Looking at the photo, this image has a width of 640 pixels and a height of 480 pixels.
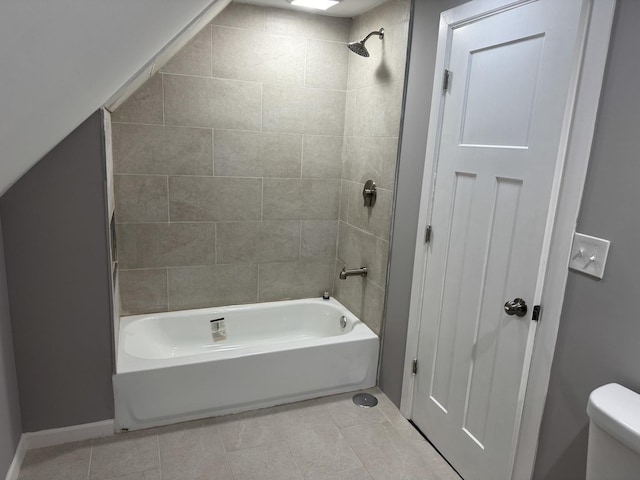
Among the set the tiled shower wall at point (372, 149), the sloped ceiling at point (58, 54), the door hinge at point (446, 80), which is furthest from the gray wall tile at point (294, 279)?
the sloped ceiling at point (58, 54)

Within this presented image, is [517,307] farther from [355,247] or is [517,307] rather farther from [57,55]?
[57,55]

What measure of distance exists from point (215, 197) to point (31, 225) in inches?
44.7

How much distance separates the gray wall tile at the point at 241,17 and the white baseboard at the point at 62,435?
2.33 meters

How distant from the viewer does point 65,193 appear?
1.99 meters

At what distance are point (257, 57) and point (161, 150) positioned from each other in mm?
831

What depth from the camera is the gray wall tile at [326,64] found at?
115 inches

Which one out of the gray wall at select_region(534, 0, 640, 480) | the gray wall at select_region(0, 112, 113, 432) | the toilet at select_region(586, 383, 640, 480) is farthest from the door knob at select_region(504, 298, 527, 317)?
the gray wall at select_region(0, 112, 113, 432)

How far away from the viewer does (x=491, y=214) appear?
1875 mm

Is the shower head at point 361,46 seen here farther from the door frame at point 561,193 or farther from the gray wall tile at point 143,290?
the gray wall tile at point 143,290

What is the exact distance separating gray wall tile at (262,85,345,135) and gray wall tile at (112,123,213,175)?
0.43 meters

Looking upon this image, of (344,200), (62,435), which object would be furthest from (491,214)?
(62,435)

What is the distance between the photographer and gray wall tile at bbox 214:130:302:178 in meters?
2.87

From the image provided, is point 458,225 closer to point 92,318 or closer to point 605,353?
point 605,353

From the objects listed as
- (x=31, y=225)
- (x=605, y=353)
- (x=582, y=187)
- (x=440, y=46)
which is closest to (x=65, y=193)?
(x=31, y=225)
